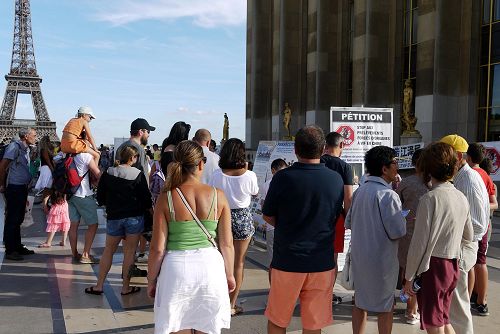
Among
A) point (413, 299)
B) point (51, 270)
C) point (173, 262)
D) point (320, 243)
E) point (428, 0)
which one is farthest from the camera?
point (428, 0)

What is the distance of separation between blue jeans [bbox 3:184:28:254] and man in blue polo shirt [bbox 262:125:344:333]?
19.4ft

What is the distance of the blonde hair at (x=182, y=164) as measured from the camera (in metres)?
3.36

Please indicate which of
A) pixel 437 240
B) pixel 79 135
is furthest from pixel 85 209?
pixel 437 240

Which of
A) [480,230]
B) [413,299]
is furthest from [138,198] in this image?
[480,230]

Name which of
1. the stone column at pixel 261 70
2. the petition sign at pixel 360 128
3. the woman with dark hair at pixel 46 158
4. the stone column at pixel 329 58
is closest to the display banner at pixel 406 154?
the petition sign at pixel 360 128

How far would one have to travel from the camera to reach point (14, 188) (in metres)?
7.98

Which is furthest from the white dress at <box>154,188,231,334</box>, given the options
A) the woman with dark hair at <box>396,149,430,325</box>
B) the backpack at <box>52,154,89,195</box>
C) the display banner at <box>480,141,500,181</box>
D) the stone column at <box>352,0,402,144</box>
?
the stone column at <box>352,0,402,144</box>

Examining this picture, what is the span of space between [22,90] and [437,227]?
10102 cm

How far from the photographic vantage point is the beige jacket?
3.70 meters

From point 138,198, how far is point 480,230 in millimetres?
4070

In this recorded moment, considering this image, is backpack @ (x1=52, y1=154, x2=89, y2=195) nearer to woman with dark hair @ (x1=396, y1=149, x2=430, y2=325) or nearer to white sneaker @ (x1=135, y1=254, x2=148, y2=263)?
white sneaker @ (x1=135, y1=254, x2=148, y2=263)

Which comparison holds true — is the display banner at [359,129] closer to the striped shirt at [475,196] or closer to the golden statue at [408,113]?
the striped shirt at [475,196]

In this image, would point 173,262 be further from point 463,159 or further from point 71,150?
point 71,150

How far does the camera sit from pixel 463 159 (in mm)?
5086
